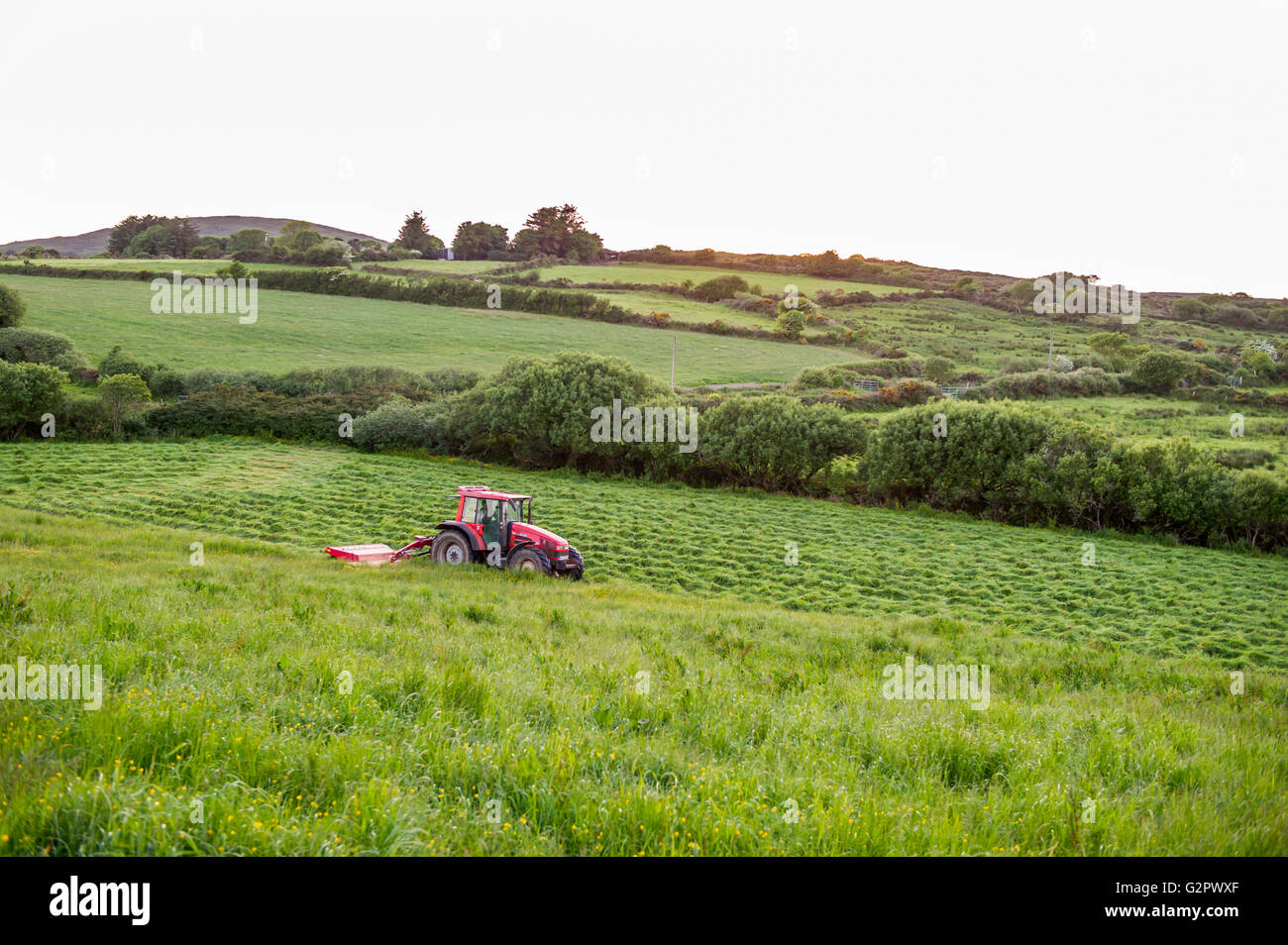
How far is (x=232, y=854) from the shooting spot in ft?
12.7

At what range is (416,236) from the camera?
127 m

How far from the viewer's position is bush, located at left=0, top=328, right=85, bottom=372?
5091cm

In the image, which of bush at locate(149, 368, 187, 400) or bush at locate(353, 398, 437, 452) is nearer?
bush at locate(353, 398, 437, 452)

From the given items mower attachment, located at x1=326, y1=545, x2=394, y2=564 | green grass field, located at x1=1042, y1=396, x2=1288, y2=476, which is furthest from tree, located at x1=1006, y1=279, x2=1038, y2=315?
mower attachment, located at x1=326, y1=545, x2=394, y2=564

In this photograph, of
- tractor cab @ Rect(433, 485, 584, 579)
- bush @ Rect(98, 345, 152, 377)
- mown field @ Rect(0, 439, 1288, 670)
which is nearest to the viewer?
tractor cab @ Rect(433, 485, 584, 579)

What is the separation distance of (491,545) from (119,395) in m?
33.3

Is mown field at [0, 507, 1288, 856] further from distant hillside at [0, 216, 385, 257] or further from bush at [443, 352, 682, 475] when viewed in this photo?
distant hillside at [0, 216, 385, 257]

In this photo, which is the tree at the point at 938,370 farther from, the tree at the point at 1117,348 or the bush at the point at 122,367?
the bush at the point at 122,367

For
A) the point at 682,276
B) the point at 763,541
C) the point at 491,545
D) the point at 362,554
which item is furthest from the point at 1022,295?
the point at 362,554

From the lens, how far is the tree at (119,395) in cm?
4125

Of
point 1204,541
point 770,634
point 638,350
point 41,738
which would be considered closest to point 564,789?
point 41,738

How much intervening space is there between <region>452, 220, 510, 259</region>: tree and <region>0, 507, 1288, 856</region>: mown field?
116669mm
